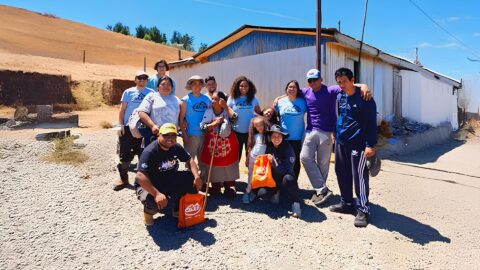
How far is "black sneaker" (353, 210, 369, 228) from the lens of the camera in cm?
405

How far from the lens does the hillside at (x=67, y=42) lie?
42562 mm

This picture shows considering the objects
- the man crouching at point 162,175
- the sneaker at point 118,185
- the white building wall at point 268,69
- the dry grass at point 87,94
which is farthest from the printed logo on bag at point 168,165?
the dry grass at point 87,94

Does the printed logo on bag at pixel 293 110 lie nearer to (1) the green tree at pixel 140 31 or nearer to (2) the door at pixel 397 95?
(2) the door at pixel 397 95

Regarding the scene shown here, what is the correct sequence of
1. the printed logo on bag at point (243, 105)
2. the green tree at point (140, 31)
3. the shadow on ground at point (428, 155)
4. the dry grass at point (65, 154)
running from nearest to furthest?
the printed logo on bag at point (243, 105) → the dry grass at point (65, 154) → the shadow on ground at point (428, 155) → the green tree at point (140, 31)

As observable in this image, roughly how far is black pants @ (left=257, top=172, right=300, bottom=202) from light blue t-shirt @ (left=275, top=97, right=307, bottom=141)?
0.59 meters

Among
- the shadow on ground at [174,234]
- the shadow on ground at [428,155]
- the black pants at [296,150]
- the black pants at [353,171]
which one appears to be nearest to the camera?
the shadow on ground at [174,234]

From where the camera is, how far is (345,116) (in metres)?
4.23

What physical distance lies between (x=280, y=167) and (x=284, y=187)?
0.25 metres

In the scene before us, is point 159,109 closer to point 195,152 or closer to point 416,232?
point 195,152

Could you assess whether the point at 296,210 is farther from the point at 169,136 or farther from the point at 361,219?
the point at 169,136

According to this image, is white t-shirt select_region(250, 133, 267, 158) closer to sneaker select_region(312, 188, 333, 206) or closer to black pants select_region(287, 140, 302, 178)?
black pants select_region(287, 140, 302, 178)

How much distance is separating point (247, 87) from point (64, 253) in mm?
2913

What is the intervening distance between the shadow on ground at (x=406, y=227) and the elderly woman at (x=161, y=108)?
2.78 m

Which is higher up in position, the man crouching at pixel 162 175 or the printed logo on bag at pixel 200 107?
the printed logo on bag at pixel 200 107
